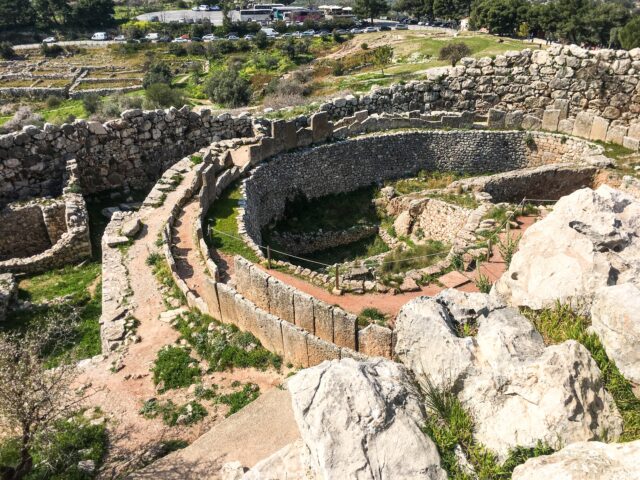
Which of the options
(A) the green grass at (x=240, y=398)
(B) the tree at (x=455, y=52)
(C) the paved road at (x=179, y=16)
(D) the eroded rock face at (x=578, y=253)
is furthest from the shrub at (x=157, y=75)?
(D) the eroded rock face at (x=578, y=253)

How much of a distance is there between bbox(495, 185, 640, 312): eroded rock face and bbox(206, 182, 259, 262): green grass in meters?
8.57

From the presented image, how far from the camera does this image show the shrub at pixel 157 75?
6994cm

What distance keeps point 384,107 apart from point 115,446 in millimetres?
20556

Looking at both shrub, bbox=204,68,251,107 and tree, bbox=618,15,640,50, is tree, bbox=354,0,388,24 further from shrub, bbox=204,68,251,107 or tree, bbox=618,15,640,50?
shrub, bbox=204,68,251,107

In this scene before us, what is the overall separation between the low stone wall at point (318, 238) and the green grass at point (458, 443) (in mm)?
13383

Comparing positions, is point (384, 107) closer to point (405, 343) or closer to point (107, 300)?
point (107, 300)

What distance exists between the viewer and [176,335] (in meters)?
13.2

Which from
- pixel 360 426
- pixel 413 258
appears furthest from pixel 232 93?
pixel 360 426

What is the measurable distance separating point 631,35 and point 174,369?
2580 inches

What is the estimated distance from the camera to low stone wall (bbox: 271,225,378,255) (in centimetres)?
2052

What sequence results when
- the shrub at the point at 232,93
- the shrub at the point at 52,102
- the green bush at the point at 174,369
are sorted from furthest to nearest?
1. the shrub at the point at 52,102
2. the shrub at the point at 232,93
3. the green bush at the point at 174,369

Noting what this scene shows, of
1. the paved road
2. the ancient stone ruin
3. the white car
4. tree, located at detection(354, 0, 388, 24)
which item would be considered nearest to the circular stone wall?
the ancient stone ruin

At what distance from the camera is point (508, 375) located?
6.91 meters

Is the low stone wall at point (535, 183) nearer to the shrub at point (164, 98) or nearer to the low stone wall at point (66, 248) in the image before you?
the low stone wall at point (66, 248)
